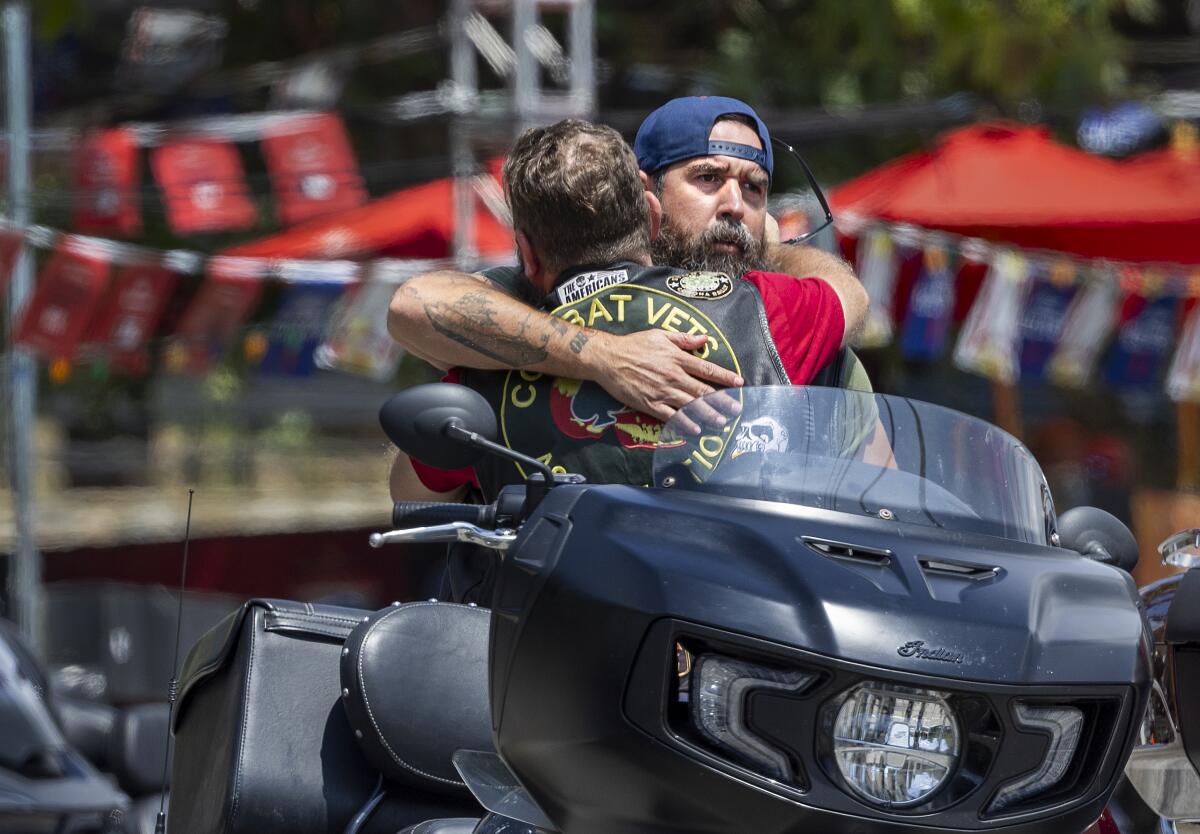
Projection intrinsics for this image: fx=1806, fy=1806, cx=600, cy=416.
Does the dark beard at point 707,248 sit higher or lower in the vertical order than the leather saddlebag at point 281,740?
higher

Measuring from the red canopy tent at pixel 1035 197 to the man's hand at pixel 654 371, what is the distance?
675 cm

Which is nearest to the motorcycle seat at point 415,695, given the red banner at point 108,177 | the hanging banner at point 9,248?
the hanging banner at point 9,248

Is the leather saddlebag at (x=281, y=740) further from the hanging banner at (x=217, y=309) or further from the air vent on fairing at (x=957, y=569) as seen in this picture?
the hanging banner at (x=217, y=309)

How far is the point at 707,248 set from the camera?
10.9 ft

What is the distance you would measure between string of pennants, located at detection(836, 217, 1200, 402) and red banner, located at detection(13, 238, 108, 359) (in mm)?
3978

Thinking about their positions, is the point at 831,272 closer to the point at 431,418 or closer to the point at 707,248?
the point at 707,248

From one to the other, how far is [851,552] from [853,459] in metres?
0.26

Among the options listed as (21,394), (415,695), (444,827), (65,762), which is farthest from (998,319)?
(444,827)

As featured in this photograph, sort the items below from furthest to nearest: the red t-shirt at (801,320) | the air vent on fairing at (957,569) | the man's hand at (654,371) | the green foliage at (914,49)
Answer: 1. the green foliage at (914,49)
2. the red t-shirt at (801,320)
3. the man's hand at (654,371)
4. the air vent on fairing at (957,569)

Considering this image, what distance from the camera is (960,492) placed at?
7.83ft

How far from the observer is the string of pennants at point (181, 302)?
9.48m

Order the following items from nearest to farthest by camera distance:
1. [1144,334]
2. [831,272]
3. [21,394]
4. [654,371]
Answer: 1. [654,371]
2. [831,272]
3. [21,394]
4. [1144,334]

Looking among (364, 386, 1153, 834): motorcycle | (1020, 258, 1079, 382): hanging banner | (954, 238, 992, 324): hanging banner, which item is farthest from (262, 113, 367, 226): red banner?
(364, 386, 1153, 834): motorcycle

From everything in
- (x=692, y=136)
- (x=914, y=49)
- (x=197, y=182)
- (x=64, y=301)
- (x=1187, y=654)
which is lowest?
(x=64, y=301)
